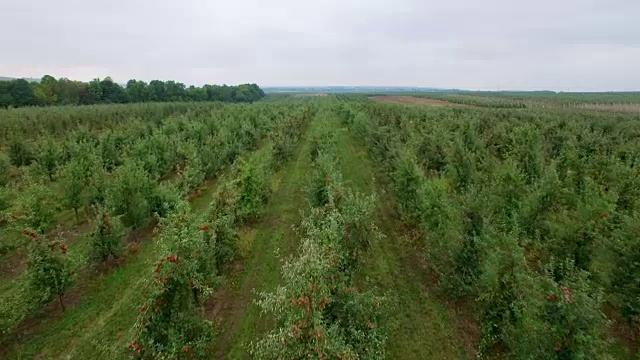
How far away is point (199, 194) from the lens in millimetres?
28766

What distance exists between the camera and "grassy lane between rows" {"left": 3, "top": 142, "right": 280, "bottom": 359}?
41.5 feet

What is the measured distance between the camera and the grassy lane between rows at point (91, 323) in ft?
41.5

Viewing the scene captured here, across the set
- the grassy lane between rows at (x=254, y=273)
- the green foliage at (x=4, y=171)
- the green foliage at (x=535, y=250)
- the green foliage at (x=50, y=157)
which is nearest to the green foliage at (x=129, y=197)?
the grassy lane between rows at (x=254, y=273)

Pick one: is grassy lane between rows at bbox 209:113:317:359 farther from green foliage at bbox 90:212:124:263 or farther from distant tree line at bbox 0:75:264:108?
distant tree line at bbox 0:75:264:108

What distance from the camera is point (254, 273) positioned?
58.2 feet

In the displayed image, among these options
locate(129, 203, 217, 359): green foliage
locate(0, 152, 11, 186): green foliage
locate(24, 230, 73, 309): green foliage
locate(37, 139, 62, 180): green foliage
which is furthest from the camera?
locate(37, 139, 62, 180): green foliage

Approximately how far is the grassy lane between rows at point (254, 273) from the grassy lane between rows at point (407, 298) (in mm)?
4676

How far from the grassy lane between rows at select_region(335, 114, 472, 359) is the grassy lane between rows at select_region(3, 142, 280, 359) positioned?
30.7 ft

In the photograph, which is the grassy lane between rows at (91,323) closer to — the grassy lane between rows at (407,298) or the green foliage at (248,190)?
the green foliage at (248,190)

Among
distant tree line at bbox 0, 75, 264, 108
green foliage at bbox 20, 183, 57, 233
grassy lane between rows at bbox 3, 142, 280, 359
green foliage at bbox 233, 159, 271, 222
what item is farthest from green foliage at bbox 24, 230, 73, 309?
distant tree line at bbox 0, 75, 264, 108

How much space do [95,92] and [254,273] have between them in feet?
379

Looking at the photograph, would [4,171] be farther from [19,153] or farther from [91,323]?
[91,323]

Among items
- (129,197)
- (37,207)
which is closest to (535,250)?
(129,197)

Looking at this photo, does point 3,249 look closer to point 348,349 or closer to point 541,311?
point 348,349
